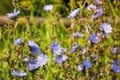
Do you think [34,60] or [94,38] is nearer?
A: [34,60]

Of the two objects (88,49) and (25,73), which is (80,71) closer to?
(88,49)

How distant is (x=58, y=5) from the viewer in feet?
18.5

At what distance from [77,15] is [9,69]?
525 millimetres

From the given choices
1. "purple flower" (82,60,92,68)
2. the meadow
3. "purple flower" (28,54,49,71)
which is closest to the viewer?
"purple flower" (28,54,49,71)

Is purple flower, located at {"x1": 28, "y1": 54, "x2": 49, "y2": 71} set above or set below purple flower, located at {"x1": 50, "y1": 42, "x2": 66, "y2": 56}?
below

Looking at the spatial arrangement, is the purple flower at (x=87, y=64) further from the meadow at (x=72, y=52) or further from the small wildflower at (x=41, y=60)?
the small wildflower at (x=41, y=60)

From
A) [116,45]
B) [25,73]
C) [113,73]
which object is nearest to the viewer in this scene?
[25,73]

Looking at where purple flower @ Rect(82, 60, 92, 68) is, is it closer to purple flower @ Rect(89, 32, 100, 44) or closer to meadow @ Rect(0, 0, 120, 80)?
meadow @ Rect(0, 0, 120, 80)

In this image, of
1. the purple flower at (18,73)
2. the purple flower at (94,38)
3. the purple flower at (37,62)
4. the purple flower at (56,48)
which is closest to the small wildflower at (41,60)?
the purple flower at (37,62)

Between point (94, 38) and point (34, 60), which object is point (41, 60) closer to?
point (34, 60)

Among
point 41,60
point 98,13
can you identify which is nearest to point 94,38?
point 98,13

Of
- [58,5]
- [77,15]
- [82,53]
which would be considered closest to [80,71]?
[82,53]

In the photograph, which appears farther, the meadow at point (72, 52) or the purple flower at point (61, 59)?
the purple flower at point (61, 59)

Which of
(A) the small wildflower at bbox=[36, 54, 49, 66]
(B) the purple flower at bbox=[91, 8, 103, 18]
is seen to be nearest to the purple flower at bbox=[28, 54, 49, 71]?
(A) the small wildflower at bbox=[36, 54, 49, 66]
